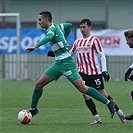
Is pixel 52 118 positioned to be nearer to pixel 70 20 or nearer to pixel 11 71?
pixel 11 71

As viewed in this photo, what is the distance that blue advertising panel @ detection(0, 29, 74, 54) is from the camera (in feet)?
96.0

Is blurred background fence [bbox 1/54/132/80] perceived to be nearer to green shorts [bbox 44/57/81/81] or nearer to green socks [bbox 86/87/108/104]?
green shorts [bbox 44/57/81/81]

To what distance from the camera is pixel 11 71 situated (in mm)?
31000

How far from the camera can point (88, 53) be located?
12320 mm

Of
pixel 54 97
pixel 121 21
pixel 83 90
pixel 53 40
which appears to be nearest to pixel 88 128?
pixel 83 90

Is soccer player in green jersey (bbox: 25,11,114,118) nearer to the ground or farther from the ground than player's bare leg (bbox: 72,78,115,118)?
farther from the ground

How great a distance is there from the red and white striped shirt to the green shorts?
561mm

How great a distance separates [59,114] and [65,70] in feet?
7.29

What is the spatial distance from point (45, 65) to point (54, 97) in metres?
12.1

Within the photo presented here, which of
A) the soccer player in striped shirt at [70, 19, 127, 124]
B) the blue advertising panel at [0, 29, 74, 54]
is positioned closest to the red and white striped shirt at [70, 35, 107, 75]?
the soccer player in striped shirt at [70, 19, 127, 124]

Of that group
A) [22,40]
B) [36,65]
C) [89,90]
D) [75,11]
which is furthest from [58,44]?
[75,11]

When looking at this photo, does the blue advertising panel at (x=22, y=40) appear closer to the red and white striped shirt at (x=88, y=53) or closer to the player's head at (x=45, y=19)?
the red and white striped shirt at (x=88, y=53)

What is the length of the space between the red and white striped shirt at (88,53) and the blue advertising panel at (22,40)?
16814 millimetres

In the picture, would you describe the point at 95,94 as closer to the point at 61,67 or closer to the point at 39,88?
the point at 61,67
